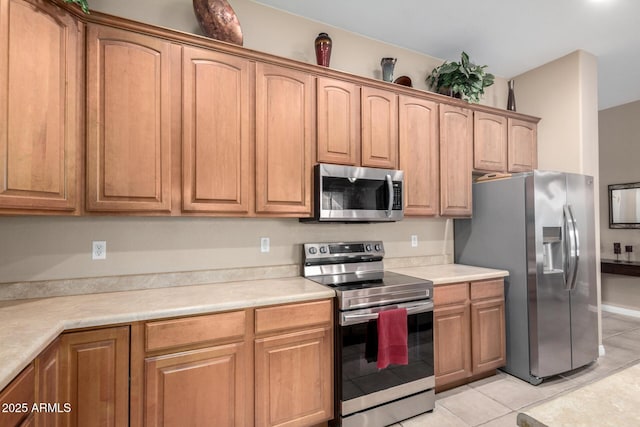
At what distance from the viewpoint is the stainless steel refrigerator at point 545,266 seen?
8.70ft

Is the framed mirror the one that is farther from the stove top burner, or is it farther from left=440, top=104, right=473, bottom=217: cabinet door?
the stove top burner

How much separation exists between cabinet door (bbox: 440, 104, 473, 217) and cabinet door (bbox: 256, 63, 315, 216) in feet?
4.30

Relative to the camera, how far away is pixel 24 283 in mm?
1851

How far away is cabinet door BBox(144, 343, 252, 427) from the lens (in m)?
1.61

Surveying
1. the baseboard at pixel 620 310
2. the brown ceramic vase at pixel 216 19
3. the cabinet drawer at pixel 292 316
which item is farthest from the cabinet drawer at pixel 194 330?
the baseboard at pixel 620 310

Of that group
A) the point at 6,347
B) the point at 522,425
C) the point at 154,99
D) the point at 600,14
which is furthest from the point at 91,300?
the point at 600,14

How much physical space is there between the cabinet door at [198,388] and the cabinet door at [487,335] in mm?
1875

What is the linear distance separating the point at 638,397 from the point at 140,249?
7.87 feet

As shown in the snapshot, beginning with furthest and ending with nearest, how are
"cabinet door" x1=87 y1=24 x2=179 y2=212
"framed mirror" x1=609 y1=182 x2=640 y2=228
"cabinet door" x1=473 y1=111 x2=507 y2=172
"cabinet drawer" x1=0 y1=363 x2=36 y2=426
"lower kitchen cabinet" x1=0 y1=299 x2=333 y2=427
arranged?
"framed mirror" x1=609 y1=182 x2=640 y2=228 < "cabinet door" x1=473 y1=111 x2=507 y2=172 < "cabinet door" x1=87 y1=24 x2=179 y2=212 < "lower kitchen cabinet" x1=0 y1=299 x2=333 y2=427 < "cabinet drawer" x1=0 y1=363 x2=36 y2=426

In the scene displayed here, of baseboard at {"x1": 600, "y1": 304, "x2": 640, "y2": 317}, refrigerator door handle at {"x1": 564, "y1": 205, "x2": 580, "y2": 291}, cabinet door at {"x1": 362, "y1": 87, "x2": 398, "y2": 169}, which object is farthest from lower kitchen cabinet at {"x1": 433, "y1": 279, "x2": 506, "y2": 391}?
baseboard at {"x1": 600, "y1": 304, "x2": 640, "y2": 317}

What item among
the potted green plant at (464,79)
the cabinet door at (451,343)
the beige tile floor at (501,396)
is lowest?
the beige tile floor at (501,396)

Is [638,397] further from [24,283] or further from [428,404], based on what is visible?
[24,283]

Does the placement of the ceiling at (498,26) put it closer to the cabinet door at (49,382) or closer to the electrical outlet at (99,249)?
the electrical outlet at (99,249)

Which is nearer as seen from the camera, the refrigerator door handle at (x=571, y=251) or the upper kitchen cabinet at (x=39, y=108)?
the upper kitchen cabinet at (x=39, y=108)
